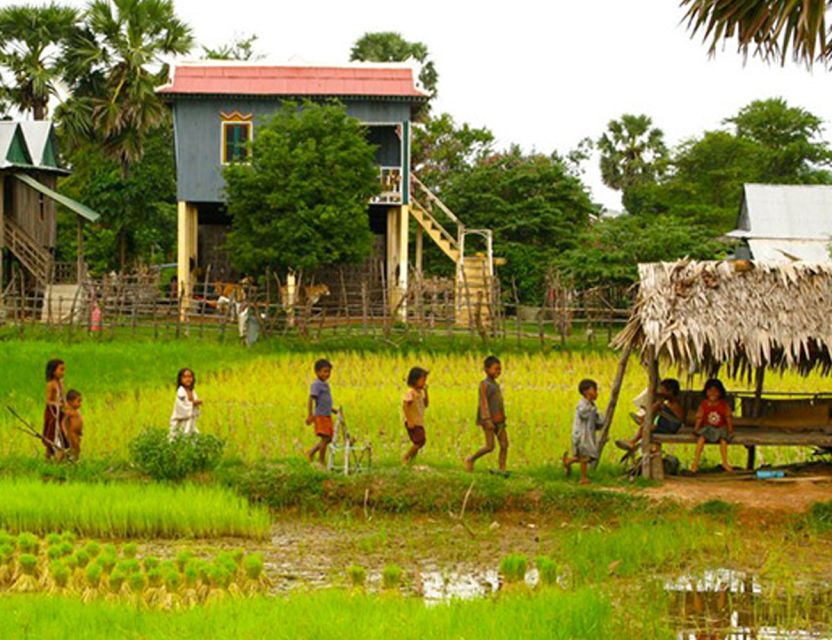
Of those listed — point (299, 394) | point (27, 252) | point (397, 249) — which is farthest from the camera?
point (397, 249)

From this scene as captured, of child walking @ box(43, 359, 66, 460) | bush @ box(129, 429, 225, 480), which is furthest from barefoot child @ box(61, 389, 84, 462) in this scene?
bush @ box(129, 429, 225, 480)

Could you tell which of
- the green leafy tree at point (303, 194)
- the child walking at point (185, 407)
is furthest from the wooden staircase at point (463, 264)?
the child walking at point (185, 407)

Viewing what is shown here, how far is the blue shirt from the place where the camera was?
539 inches

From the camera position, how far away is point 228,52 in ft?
146

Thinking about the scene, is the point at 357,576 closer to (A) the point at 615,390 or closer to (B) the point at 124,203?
(A) the point at 615,390

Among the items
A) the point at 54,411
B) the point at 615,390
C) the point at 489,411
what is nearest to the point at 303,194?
the point at 54,411

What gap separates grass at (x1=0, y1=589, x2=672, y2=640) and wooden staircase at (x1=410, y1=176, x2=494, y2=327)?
54.4 ft

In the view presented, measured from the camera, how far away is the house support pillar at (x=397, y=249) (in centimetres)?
3002

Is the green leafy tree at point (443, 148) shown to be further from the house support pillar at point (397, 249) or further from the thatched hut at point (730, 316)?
the thatched hut at point (730, 316)

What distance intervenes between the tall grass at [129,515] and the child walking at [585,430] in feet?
10.4

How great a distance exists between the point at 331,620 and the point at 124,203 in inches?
1090

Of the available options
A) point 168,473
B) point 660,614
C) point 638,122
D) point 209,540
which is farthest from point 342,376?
point 638,122

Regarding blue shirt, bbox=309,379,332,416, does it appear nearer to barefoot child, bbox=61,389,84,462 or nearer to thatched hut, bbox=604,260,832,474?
barefoot child, bbox=61,389,84,462

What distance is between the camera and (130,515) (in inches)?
452
